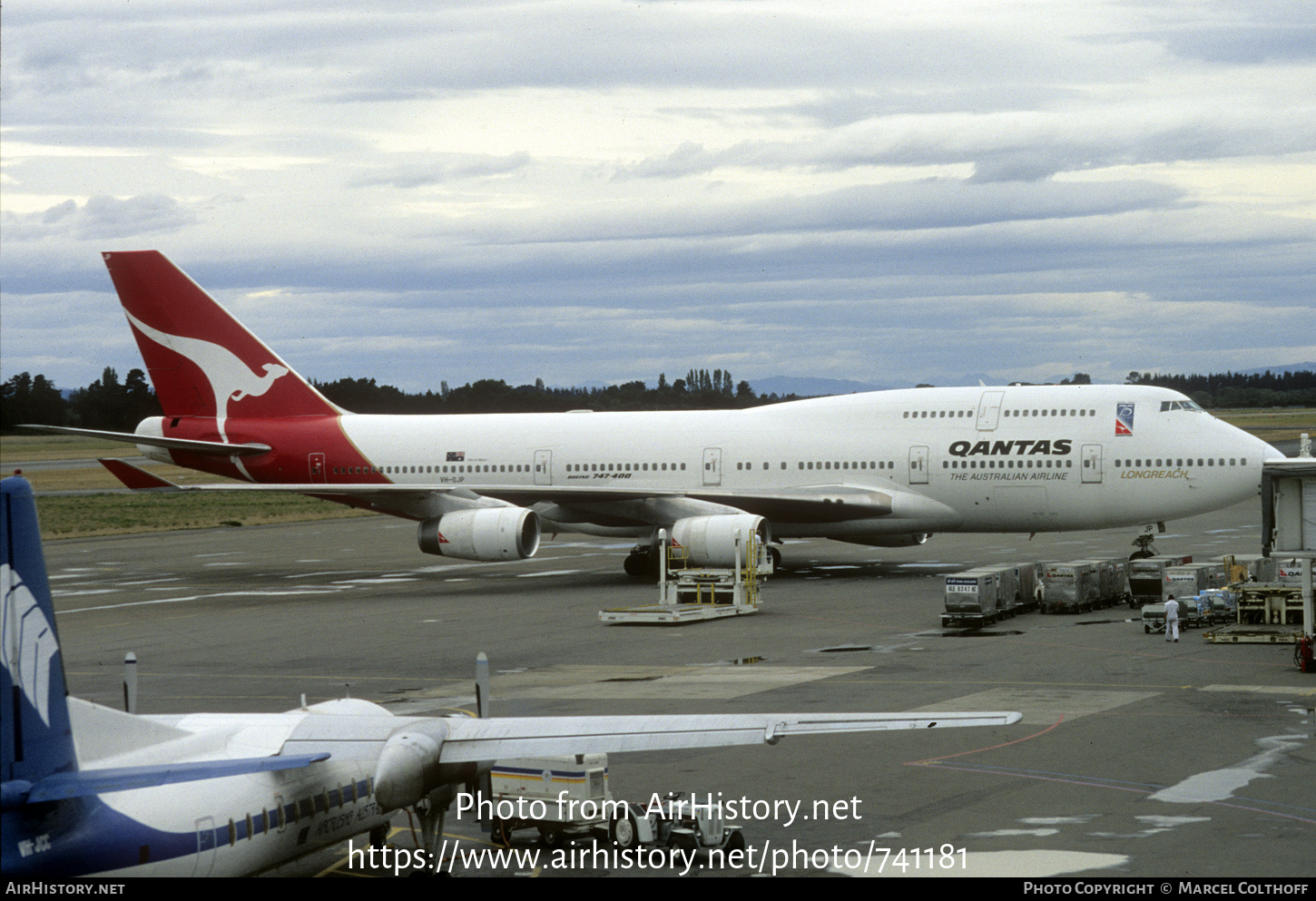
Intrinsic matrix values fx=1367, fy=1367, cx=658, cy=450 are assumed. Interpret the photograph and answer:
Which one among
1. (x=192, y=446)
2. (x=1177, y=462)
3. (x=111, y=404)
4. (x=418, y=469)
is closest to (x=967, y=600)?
(x=1177, y=462)

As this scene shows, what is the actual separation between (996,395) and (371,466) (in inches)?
839

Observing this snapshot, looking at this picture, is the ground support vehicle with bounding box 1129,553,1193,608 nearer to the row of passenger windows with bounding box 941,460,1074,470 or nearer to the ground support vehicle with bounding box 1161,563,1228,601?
the ground support vehicle with bounding box 1161,563,1228,601

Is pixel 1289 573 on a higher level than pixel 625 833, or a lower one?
higher

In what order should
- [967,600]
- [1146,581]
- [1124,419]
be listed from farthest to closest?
1. [1124,419]
2. [1146,581]
3. [967,600]

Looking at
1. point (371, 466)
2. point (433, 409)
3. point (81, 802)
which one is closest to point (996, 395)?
point (371, 466)

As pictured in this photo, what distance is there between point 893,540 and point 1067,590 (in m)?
10.4

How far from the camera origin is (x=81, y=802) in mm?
10672

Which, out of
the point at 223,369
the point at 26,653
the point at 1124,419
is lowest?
the point at 26,653

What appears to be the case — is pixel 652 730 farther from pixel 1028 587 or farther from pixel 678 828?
pixel 1028 587

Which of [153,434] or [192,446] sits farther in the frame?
[153,434]

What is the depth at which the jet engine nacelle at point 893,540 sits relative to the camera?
1734 inches

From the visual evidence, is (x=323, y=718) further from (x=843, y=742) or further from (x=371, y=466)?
(x=371, y=466)

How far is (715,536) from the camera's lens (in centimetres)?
3925
